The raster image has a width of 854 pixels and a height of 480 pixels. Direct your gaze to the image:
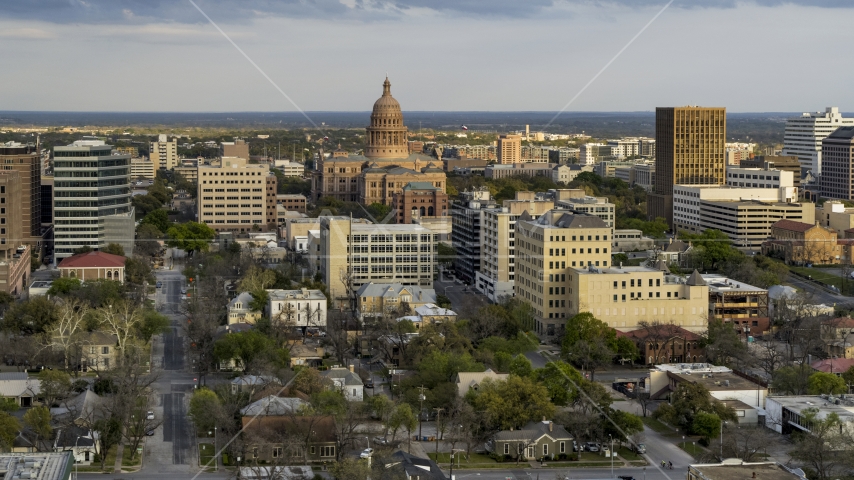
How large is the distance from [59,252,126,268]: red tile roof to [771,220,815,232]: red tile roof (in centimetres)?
3351

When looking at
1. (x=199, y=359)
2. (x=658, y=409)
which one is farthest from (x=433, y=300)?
(x=658, y=409)

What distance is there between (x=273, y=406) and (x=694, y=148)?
6211cm

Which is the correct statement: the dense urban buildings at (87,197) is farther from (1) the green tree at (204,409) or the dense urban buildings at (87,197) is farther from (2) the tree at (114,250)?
(1) the green tree at (204,409)

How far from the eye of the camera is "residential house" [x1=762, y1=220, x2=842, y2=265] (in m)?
68.6

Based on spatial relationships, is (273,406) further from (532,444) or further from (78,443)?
(532,444)

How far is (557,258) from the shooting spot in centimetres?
5119

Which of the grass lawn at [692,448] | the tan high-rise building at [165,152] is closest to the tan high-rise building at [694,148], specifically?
the grass lawn at [692,448]

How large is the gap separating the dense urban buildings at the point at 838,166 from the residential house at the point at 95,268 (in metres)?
59.5

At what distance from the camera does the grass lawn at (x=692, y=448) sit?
34.6m

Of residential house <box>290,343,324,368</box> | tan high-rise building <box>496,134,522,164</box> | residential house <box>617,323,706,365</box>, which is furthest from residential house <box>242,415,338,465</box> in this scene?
tan high-rise building <box>496,134,522,164</box>

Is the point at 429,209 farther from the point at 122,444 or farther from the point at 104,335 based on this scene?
the point at 122,444

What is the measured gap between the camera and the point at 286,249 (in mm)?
73312

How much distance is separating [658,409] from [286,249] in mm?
38051

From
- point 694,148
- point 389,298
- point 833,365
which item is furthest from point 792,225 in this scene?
point 833,365
